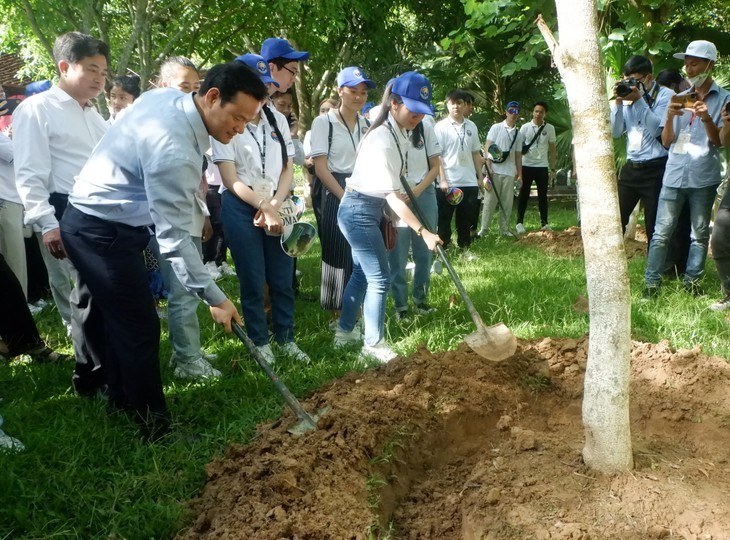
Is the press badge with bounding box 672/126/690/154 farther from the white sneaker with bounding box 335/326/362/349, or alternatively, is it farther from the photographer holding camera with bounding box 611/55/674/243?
the white sneaker with bounding box 335/326/362/349

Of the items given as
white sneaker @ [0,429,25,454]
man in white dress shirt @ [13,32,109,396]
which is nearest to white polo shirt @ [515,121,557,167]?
man in white dress shirt @ [13,32,109,396]

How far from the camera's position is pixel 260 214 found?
12.7 feet

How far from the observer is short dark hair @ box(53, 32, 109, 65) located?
11.6 feet

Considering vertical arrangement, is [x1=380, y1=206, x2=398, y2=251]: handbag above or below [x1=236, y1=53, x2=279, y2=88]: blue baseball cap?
below

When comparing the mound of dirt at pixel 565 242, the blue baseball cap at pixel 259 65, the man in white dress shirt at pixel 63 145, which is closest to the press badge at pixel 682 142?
the mound of dirt at pixel 565 242

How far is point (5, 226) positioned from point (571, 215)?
32.1 ft

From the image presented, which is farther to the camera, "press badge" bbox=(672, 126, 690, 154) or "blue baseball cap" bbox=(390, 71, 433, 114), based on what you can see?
"press badge" bbox=(672, 126, 690, 154)

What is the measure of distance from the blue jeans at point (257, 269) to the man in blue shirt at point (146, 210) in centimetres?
89

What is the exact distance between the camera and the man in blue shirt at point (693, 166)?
4988mm

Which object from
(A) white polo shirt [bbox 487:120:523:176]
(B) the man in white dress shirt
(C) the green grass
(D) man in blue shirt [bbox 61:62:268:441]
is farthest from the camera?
(A) white polo shirt [bbox 487:120:523:176]

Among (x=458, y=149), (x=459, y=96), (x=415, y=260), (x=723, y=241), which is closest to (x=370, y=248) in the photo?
(x=415, y=260)

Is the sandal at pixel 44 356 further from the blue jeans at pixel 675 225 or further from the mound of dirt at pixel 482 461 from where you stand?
the blue jeans at pixel 675 225

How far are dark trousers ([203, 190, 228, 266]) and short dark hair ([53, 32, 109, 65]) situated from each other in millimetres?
2346

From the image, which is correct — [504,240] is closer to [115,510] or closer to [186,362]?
[186,362]
